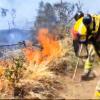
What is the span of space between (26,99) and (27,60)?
2409mm

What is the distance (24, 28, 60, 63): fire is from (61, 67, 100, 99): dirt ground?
1016mm

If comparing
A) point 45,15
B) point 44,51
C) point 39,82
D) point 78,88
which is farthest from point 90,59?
point 45,15

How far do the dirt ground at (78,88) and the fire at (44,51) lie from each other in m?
1.02

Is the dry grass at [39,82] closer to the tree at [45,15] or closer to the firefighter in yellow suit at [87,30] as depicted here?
the firefighter in yellow suit at [87,30]

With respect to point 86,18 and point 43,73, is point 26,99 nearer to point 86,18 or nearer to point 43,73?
point 43,73

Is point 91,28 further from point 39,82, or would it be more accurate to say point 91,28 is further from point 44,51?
point 44,51

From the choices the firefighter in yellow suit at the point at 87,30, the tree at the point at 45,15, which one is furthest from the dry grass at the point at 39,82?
the tree at the point at 45,15

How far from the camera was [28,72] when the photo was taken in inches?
406

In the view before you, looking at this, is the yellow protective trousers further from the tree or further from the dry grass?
→ the tree

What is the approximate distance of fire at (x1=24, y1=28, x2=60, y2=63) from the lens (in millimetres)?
12047

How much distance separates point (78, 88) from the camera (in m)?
10.7

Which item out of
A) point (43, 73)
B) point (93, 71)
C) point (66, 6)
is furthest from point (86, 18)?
point (66, 6)

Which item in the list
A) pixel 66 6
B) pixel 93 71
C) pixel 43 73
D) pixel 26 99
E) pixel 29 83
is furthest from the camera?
pixel 66 6

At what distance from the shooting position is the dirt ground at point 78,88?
9.96 metres
